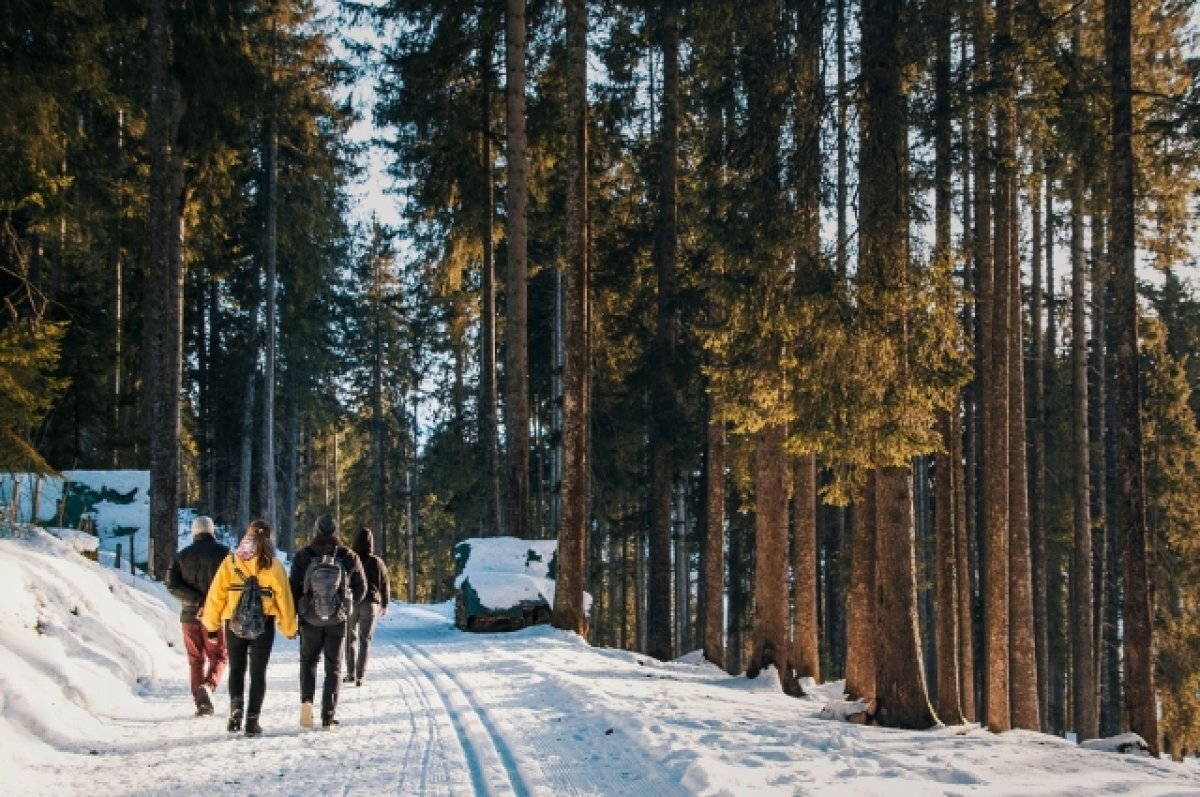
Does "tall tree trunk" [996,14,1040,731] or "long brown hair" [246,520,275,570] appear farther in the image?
"tall tree trunk" [996,14,1040,731]

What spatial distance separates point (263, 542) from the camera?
8.84 meters

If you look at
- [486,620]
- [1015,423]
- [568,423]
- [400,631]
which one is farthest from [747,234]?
[400,631]

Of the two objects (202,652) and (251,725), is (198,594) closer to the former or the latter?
(202,652)

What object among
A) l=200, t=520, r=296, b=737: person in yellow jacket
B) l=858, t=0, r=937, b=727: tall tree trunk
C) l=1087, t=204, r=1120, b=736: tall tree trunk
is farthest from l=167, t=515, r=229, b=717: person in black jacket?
l=1087, t=204, r=1120, b=736: tall tree trunk

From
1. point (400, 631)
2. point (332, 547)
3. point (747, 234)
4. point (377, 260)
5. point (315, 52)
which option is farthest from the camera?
point (377, 260)

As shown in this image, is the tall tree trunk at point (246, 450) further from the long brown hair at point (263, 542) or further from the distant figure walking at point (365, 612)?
the long brown hair at point (263, 542)

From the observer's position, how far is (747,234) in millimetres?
12188

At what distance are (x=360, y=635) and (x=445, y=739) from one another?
402cm

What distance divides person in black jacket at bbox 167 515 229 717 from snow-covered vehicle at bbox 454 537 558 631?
29.6 feet

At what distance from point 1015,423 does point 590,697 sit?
11603mm

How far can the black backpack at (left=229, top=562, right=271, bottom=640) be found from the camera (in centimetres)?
855

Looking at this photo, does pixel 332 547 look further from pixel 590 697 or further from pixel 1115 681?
pixel 1115 681

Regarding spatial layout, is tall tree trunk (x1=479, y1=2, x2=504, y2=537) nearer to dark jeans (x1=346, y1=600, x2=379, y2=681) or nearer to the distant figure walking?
the distant figure walking

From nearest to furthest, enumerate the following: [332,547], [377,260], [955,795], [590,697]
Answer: [955,795] → [332,547] → [590,697] → [377,260]
